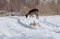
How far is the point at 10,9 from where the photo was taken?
12.9 ft

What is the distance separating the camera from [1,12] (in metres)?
3.88

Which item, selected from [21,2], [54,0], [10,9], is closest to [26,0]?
[21,2]

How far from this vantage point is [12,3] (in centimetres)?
396

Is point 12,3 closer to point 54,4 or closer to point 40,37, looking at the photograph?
point 54,4

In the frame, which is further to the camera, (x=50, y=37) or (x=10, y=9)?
(x=10, y=9)

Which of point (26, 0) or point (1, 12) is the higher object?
point (26, 0)

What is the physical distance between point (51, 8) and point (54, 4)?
14cm

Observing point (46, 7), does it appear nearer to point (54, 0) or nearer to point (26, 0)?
point (54, 0)

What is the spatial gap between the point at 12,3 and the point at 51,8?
1042mm

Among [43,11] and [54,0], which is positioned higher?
[54,0]

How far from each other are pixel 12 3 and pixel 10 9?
0.17 m

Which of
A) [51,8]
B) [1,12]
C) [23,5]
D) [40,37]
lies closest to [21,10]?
[23,5]

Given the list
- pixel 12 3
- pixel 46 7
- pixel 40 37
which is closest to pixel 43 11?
pixel 46 7

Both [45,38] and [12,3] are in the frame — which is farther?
[12,3]
